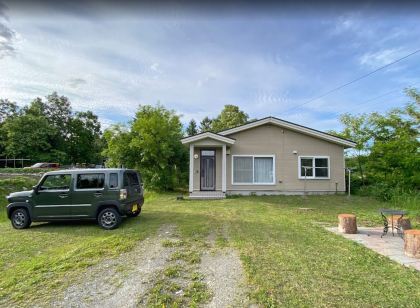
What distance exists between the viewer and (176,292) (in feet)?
10.9

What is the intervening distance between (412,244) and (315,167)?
10.6 m

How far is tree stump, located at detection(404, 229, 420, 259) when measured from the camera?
4.54 m

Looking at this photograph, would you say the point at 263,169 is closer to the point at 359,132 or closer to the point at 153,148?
the point at 153,148

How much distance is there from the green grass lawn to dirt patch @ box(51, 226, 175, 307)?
0.29m

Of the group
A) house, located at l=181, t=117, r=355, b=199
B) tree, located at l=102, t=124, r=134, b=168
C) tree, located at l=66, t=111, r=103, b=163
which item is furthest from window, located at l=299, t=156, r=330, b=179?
tree, located at l=66, t=111, r=103, b=163

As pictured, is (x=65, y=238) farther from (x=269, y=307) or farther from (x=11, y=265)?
(x=269, y=307)

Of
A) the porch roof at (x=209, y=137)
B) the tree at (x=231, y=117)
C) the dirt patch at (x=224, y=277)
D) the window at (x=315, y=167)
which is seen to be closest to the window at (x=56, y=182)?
the dirt patch at (x=224, y=277)

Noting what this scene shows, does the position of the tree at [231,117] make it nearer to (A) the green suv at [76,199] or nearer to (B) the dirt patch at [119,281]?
(A) the green suv at [76,199]

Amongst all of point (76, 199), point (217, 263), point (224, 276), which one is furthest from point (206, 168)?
point (224, 276)

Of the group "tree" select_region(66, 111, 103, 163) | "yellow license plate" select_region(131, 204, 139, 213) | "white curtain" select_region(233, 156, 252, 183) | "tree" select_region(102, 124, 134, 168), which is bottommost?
"yellow license plate" select_region(131, 204, 139, 213)

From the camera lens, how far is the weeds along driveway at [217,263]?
10.5ft

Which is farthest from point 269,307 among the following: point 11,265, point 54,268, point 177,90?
point 177,90

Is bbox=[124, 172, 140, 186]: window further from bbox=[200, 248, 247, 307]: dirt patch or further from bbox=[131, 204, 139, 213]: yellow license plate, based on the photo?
bbox=[200, 248, 247, 307]: dirt patch

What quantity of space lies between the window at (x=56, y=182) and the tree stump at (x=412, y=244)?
8069 mm
